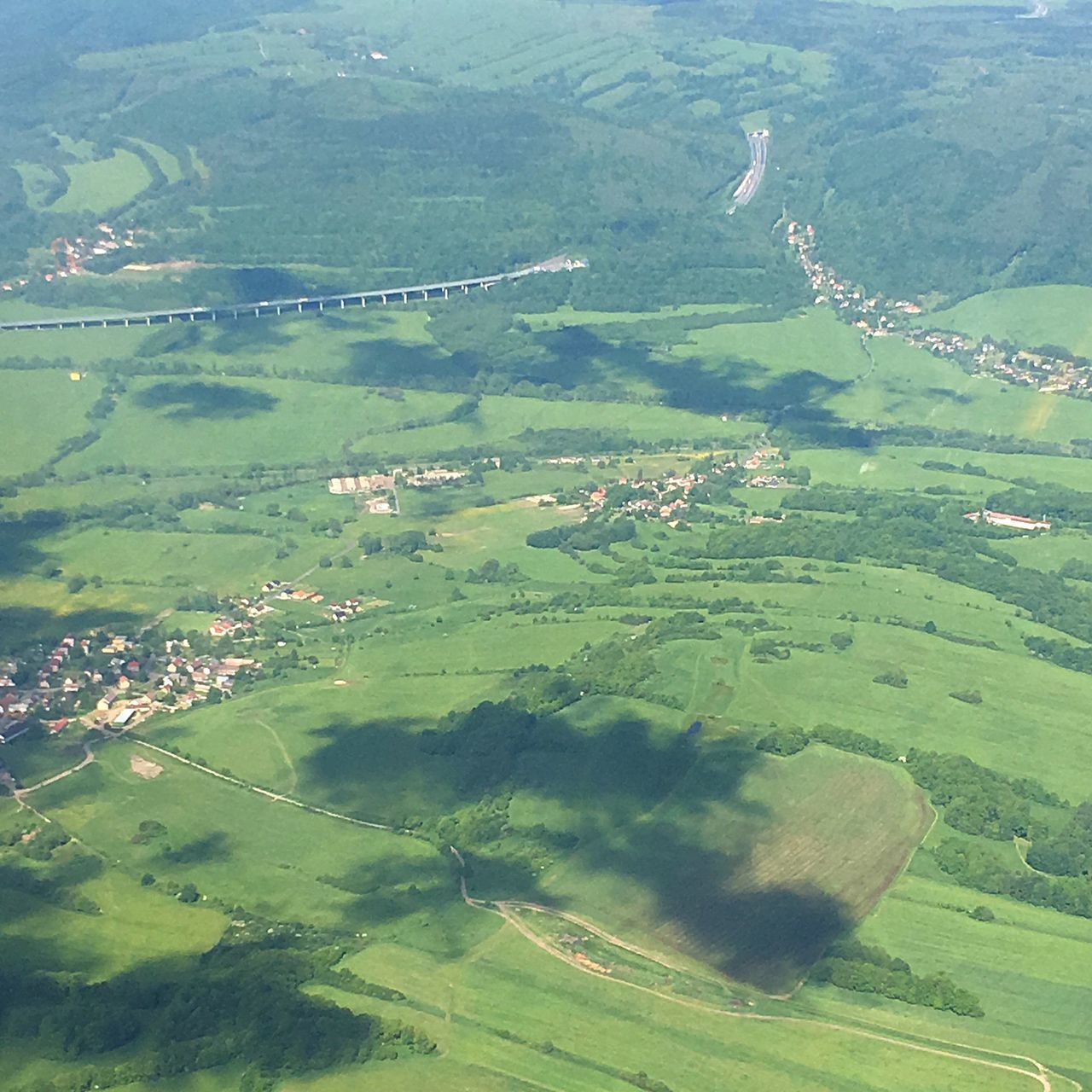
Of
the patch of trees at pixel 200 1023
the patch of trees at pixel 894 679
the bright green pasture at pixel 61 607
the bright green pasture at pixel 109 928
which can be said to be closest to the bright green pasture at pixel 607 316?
the bright green pasture at pixel 61 607

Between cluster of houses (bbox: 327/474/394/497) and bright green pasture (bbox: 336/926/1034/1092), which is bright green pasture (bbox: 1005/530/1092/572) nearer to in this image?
cluster of houses (bbox: 327/474/394/497)

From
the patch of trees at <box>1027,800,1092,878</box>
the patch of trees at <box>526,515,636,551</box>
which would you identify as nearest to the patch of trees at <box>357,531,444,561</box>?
the patch of trees at <box>526,515,636,551</box>

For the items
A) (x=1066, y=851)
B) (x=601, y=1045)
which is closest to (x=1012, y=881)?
(x=1066, y=851)

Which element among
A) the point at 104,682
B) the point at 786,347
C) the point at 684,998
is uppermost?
the point at 684,998

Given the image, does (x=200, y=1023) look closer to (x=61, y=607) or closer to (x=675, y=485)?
(x=61, y=607)

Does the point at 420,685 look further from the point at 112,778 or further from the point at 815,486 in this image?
the point at 815,486

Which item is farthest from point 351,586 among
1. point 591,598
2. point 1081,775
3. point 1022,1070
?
point 1022,1070

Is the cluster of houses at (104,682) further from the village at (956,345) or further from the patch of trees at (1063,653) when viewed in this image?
the village at (956,345)
